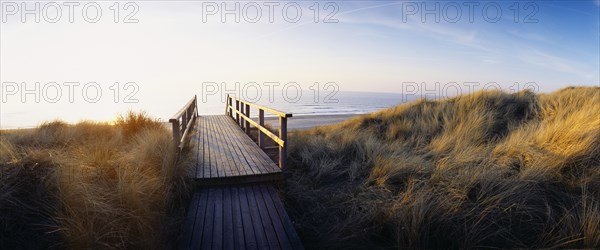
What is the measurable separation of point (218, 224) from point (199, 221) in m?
0.22

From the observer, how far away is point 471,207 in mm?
3338

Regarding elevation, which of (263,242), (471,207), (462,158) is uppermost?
(462,158)

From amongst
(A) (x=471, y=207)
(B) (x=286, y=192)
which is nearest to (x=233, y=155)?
(B) (x=286, y=192)

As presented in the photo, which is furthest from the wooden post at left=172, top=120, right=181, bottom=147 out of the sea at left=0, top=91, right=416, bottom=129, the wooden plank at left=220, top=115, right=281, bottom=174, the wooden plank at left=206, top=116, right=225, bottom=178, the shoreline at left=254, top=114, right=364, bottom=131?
the shoreline at left=254, top=114, right=364, bottom=131

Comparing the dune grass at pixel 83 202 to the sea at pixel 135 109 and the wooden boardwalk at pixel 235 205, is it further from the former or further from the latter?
the sea at pixel 135 109

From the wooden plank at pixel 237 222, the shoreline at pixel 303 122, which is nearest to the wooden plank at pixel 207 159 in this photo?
the wooden plank at pixel 237 222

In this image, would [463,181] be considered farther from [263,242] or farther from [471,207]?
[263,242]

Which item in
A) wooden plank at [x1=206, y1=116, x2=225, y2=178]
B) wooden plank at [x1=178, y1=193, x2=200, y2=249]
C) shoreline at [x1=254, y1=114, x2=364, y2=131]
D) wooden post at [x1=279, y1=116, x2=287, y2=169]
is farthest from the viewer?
shoreline at [x1=254, y1=114, x2=364, y2=131]

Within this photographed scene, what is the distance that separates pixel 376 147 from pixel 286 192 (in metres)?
2.28

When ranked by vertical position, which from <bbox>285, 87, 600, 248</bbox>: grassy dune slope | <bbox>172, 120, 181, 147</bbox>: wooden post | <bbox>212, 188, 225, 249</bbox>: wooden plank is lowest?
<bbox>212, 188, 225, 249</bbox>: wooden plank

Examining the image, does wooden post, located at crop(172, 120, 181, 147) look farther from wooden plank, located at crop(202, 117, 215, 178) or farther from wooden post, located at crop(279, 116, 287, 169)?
wooden post, located at crop(279, 116, 287, 169)

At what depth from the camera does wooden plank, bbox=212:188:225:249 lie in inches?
114

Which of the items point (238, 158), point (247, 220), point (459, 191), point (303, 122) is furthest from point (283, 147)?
point (303, 122)

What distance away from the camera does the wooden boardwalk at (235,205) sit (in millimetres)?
2963
